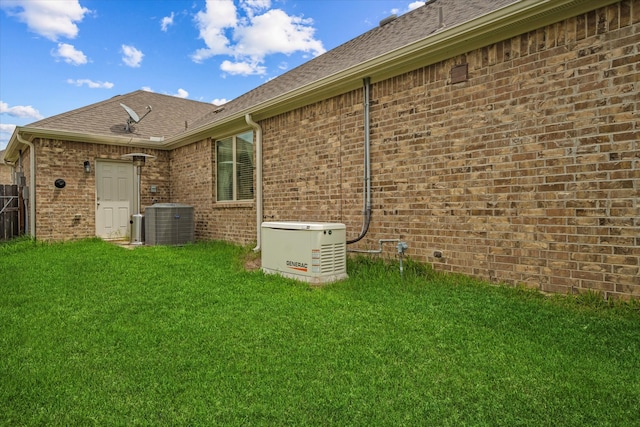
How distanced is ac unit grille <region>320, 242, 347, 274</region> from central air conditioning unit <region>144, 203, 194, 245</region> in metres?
5.16

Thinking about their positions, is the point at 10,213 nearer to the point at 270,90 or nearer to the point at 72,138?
the point at 72,138

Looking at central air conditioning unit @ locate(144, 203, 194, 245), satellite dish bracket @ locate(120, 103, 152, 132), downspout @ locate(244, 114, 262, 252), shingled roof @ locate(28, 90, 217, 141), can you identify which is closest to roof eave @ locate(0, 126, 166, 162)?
shingled roof @ locate(28, 90, 217, 141)

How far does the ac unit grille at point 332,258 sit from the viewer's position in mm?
4789

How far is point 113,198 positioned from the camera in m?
10.3

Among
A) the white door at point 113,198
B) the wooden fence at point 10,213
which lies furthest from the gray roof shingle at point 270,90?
the wooden fence at point 10,213

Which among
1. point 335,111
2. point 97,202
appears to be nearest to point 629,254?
point 335,111

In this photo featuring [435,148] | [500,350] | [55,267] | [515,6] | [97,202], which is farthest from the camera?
[97,202]

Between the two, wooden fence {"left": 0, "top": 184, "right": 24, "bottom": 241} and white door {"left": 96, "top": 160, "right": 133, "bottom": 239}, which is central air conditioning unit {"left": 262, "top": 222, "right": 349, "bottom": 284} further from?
wooden fence {"left": 0, "top": 184, "right": 24, "bottom": 241}

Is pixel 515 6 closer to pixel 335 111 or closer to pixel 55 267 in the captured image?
pixel 335 111

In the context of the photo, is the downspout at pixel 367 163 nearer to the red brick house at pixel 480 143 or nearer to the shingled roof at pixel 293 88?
the red brick house at pixel 480 143

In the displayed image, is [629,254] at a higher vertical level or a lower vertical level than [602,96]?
lower

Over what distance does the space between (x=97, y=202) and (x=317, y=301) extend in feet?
27.8

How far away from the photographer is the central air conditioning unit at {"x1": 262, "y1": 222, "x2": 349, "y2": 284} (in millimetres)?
4773

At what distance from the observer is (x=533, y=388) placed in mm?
2172
